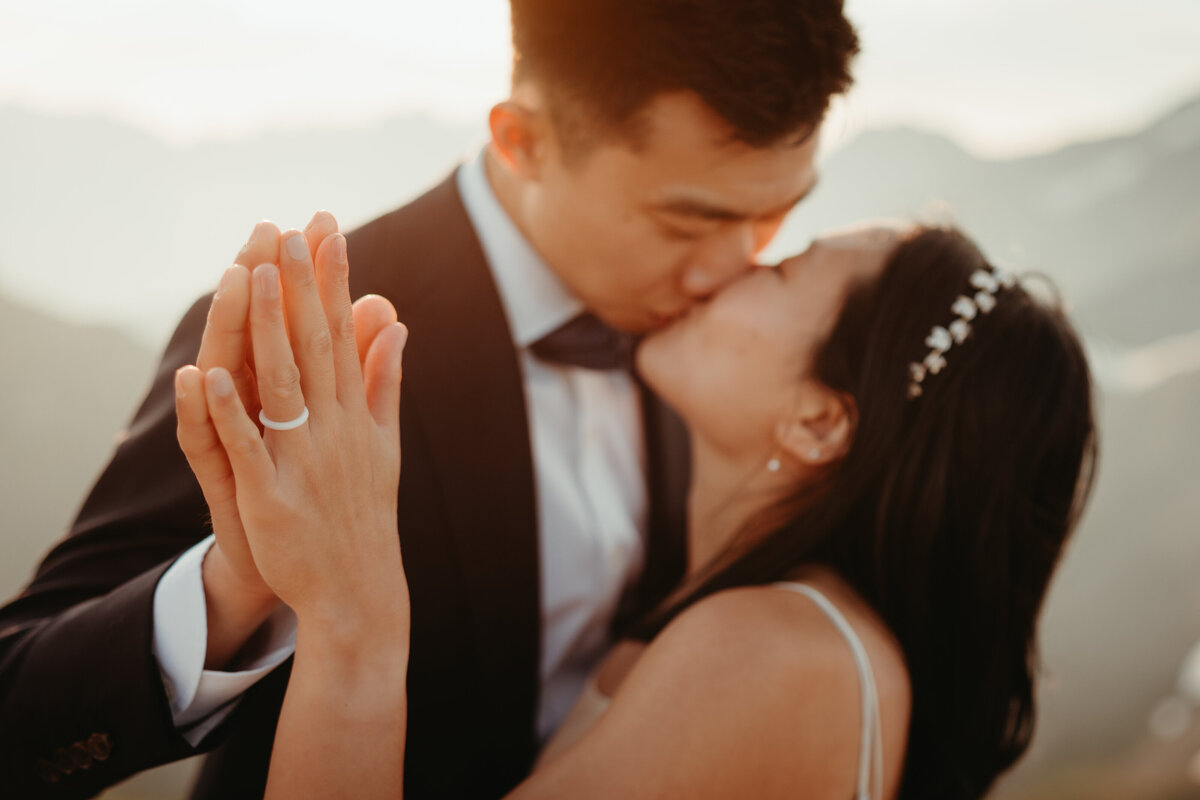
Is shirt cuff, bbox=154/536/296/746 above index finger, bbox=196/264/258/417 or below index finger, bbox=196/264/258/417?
below

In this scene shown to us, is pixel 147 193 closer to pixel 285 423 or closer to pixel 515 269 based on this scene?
pixel 515 269

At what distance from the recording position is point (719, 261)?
5.62 ft

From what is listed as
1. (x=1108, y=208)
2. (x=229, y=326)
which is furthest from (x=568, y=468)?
(x=1108, y=208)

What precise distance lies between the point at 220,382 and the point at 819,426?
131 cm

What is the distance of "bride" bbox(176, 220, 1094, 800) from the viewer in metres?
1.22

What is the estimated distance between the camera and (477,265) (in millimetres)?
1523

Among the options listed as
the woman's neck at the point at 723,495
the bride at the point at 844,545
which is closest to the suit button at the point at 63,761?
the bride at the point at 844,545

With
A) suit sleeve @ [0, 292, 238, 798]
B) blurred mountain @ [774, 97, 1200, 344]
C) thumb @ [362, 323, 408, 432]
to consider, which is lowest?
blurred mountain @ [774, 97, 1200, 344]

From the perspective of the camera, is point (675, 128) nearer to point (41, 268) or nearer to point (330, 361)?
point (330, 361)

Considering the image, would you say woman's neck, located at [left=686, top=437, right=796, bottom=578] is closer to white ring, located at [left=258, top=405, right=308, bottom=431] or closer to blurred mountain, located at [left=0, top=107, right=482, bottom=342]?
blurred mountain, located at [left=0, top=107, right=482, bottom=342]

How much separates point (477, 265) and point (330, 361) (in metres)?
0.76

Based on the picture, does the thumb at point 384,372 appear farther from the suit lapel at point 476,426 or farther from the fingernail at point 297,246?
the suit lapel at point 476,426

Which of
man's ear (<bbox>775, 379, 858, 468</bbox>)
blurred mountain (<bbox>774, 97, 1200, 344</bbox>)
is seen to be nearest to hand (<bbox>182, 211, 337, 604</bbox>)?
man's ear (<bbox>775, 379, 858, 468</bbox>)

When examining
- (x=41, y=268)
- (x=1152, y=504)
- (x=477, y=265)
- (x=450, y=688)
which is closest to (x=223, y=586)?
(x=450, y=688)
